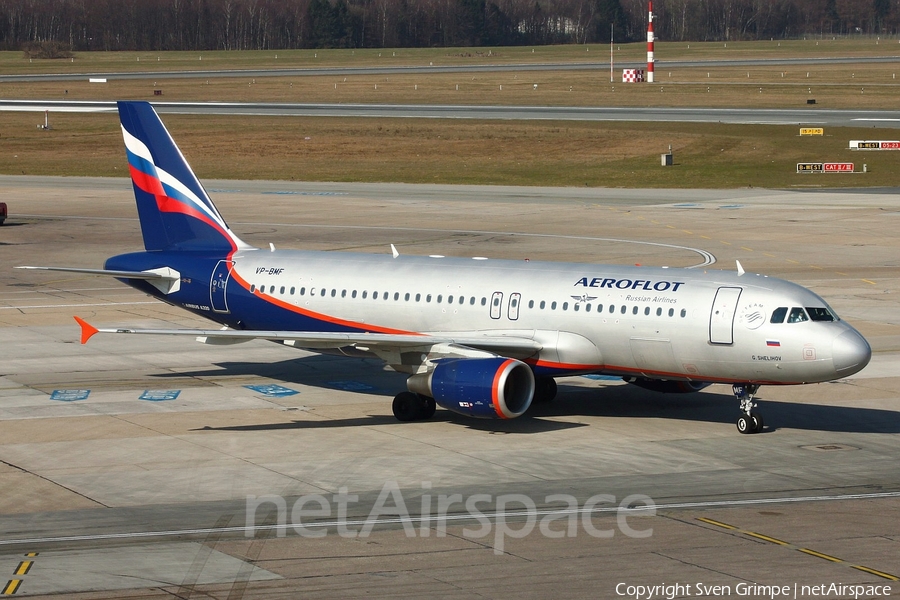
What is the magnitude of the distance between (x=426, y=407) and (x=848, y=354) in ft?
39.5

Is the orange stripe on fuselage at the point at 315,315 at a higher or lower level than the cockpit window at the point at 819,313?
lower

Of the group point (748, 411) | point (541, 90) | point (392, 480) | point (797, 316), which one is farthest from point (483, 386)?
point (541, 90)

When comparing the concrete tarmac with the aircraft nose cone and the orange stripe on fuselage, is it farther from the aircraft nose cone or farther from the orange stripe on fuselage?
the orange stripe on fuselage

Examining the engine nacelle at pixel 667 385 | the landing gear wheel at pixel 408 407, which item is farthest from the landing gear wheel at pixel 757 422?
the landing gear wheel at pixel 408 407

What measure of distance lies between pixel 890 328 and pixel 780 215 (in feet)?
110

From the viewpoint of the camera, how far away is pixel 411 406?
35.4m

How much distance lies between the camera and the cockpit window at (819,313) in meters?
32.6

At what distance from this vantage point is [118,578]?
22.2 meters

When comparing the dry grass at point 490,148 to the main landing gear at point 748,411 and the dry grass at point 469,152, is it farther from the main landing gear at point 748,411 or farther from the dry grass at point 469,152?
the main landing gear at point 748,411

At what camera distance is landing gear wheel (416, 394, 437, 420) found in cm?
3553

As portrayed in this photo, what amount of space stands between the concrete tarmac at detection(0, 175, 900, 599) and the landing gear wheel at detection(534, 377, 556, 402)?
48cm

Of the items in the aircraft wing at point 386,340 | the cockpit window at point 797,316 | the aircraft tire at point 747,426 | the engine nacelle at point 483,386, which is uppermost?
the cockpit window at point 797,316

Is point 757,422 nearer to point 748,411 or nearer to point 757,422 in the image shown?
point 757,422
